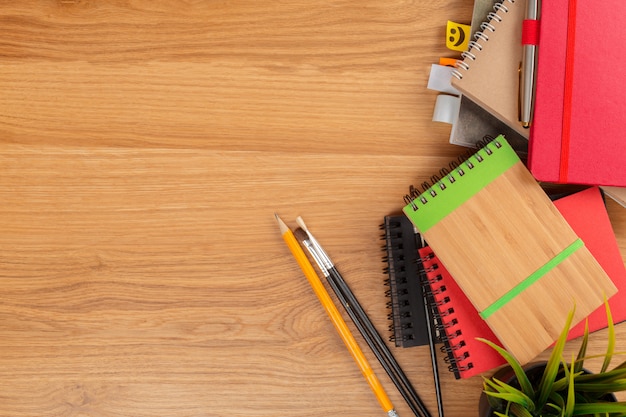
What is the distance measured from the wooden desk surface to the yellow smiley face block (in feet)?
0.04

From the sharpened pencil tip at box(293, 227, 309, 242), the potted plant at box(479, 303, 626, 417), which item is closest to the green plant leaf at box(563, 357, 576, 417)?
the potted plant at box(479, 303, 626, 417)

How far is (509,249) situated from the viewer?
649mm

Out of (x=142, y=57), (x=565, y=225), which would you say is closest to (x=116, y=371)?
(x=142, y=57)

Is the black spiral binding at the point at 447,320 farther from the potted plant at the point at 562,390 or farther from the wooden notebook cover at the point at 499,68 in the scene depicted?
the wooden notebook cover at the point at 499,68

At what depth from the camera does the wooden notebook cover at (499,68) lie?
2.11 feet

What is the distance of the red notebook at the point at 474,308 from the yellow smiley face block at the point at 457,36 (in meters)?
0.23

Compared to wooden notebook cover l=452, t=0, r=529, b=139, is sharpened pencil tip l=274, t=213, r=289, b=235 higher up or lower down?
lower down

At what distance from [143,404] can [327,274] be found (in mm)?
283

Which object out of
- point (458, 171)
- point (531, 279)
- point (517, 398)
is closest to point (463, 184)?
point (458, 171)

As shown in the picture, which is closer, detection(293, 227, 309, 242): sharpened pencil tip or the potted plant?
the potted plant

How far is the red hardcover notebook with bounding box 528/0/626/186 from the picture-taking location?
2.07 ft

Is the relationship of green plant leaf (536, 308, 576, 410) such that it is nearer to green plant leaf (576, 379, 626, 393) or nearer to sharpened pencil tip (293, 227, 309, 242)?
green plant leaf (576, 379, 626, 393)

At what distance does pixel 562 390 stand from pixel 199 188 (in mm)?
474

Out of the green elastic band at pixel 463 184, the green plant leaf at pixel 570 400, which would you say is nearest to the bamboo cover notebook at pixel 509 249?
the green elastic band at pixel 463 184
